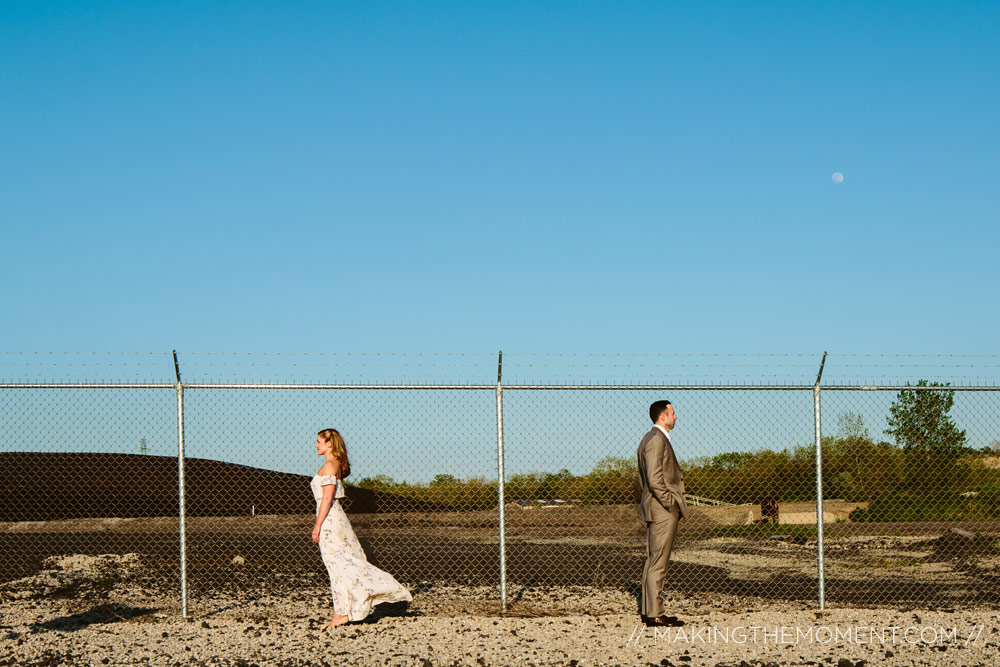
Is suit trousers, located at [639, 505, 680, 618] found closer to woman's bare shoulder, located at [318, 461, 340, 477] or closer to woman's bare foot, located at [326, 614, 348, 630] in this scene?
woman's bare foot, located at [326, 614, 348, 630]

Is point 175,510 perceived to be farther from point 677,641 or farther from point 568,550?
point 677,641

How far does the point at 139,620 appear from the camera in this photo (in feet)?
24.7

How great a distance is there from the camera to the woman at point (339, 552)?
700 centimetres

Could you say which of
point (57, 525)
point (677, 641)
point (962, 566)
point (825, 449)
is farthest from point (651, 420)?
point (57, 525)

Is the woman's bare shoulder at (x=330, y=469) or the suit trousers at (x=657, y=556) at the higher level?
the woman's bare shoulder at (x=330, y=469)

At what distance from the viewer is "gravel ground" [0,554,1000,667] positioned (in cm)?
Result: 625

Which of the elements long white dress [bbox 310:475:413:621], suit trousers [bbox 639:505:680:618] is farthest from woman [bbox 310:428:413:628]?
suit trousers [bbox 639:505:680:618]

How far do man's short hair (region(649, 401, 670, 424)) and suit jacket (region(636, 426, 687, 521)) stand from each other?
15 centimetres

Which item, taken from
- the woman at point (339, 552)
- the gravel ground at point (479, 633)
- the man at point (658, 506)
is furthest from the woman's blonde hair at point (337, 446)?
the man at point (658, 506)

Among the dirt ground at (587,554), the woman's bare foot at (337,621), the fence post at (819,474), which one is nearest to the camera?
the woman's bare foot at (337,621)

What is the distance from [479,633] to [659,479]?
197 centimetres

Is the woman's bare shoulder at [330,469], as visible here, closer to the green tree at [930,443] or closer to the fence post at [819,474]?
the fence post at [819,474]

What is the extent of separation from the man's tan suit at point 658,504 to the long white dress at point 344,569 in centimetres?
223

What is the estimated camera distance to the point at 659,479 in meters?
6.84
